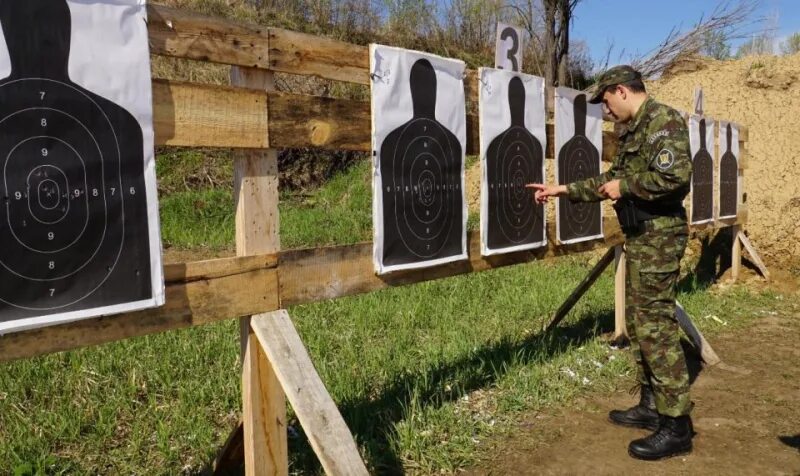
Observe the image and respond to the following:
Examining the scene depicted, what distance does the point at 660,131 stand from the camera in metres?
3.21

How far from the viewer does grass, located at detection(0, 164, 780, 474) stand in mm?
3016

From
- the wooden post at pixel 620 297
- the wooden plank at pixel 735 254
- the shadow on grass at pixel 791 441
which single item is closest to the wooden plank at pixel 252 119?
the shadow on grass at pixel 791 441

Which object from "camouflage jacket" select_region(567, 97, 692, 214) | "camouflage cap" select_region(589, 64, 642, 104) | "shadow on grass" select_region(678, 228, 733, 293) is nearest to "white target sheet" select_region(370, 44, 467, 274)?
"camouflage cap" select_region(589, 64, 642, 104)

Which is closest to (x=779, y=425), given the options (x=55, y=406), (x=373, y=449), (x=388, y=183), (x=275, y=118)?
(x=373, y=449)

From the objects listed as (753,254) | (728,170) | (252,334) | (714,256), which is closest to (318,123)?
(252,334)

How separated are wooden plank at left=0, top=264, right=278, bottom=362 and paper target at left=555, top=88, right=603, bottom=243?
2.35m

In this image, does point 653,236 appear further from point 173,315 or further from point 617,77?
point 173,315

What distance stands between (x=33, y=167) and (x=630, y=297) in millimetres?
2840

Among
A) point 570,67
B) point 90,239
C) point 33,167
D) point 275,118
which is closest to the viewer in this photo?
point 33,167

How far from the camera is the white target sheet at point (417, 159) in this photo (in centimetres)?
289

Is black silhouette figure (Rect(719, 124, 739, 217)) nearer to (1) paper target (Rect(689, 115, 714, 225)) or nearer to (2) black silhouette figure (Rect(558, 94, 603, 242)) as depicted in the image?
(1) paper target (Rect(689, 115, 714, 225))

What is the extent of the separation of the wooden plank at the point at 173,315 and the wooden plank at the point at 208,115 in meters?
0.50

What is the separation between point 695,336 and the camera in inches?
182

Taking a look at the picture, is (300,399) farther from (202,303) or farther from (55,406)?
(55,406)
